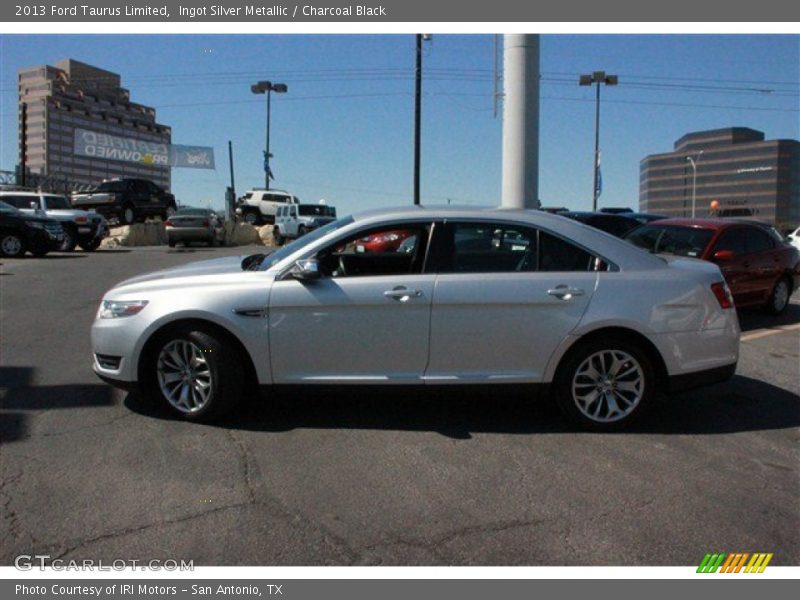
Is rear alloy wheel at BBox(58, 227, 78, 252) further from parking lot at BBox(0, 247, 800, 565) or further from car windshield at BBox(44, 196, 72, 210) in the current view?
parking lot at BBox(0, 247, 800, 565)

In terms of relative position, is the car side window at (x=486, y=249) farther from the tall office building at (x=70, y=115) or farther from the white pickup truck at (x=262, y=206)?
the tall office building at (x=70, y=115)

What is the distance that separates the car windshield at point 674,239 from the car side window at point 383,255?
5227 millimetres

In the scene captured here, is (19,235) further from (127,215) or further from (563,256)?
(563,256)

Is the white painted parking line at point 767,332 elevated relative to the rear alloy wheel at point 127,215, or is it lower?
lower

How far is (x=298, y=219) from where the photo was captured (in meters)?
32.5

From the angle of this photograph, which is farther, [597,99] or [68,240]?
[597,99]

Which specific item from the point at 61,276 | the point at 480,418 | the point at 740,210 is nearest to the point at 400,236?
the point at 480,418

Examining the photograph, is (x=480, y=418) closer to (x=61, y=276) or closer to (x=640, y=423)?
(x=640, y=423)

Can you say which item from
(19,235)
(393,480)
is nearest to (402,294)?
(393,480)

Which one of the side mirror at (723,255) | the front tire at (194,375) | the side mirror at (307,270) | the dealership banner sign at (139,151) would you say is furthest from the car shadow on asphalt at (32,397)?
the dealership banner sign at (139,151)

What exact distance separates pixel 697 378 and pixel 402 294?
2.25 metres

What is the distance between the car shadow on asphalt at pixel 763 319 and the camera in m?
10.1

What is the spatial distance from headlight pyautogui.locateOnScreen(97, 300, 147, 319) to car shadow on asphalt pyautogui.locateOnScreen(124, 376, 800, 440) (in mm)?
748

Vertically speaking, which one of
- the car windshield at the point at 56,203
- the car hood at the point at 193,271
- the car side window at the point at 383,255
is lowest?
the car hood at the point at 193,271
